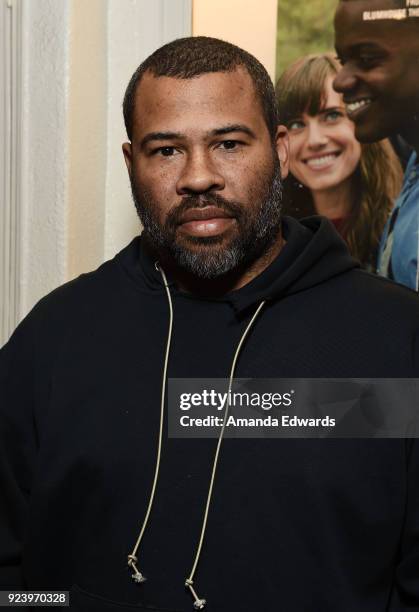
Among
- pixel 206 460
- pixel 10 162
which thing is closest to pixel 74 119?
pixel 10 162

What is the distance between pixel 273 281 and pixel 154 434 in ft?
1.07

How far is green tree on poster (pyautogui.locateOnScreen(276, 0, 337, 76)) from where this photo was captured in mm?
1595

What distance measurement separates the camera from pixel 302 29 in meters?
1.62

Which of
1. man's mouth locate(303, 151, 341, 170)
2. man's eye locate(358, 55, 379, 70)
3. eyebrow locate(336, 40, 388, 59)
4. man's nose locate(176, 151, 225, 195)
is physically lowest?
man's nose locate(176, 151, 225, 195)

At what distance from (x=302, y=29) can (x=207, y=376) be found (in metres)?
0.79

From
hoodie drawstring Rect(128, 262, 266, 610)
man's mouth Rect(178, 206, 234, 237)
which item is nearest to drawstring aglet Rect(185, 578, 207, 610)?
hoodie drawstring Rect(128, 262, 266, 610)

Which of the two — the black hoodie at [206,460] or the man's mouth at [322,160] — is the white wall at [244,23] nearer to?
the man's mouth at [322,160]

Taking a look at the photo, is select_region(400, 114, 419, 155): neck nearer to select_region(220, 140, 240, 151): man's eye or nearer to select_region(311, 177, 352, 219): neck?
select_region(311, 177, 352, 219): neck

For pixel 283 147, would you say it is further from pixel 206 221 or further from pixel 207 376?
pixel 207 376

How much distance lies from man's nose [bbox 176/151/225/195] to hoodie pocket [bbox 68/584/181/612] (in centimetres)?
67

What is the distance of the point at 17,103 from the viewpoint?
64.4 inches


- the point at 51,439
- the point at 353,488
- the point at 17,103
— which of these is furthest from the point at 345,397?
the point at 17,103

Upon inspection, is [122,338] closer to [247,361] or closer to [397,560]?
[247,361]

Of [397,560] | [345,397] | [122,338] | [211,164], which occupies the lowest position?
[397,560]
